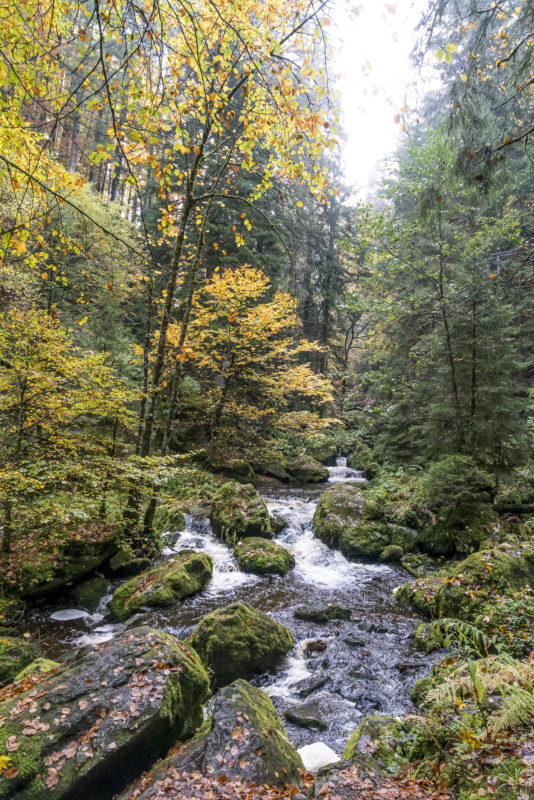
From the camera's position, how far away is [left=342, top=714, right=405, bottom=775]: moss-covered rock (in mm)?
3330

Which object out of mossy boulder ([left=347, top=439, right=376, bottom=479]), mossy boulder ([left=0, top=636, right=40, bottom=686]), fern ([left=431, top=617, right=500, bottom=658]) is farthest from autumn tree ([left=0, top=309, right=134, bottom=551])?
mossy boulder ([left=347, top=439, right=376, bottom=479])

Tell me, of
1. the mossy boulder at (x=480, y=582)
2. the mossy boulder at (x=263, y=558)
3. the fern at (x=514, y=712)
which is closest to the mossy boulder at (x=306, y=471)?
the mossy boulder at (x=263, y=558)

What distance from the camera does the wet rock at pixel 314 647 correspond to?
19.6ft

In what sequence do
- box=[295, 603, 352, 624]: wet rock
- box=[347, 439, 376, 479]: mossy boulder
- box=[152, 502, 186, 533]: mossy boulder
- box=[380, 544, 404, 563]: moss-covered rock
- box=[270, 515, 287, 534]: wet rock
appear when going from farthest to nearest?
box=[347, 439, 376, 479]: mossy boulder < box=[270, 515, 287, 534]: wet rock < box=[152, 502, 186, 533]: mossy boulder < box=[380, 544, 404, 563]: moss-covered rock < box=[295, 603, 352, 624]: wet rock

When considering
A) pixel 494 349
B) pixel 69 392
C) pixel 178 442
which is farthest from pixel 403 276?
pixel 69 392

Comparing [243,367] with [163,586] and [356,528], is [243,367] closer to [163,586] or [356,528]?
[356,528]

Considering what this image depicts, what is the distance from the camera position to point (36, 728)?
3213mm

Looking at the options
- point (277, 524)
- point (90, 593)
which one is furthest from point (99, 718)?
point (277, 524)

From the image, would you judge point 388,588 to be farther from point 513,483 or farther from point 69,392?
point 69,392

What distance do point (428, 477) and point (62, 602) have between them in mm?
7791

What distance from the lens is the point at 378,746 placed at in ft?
11.9

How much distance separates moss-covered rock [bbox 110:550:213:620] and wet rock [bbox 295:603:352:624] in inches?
81.4

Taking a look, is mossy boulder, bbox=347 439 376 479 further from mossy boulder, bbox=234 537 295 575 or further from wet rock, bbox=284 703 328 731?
wet rock, bbox=284 703 328 731

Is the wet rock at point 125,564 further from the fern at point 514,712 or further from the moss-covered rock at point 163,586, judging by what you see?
the fern at point 514,712
